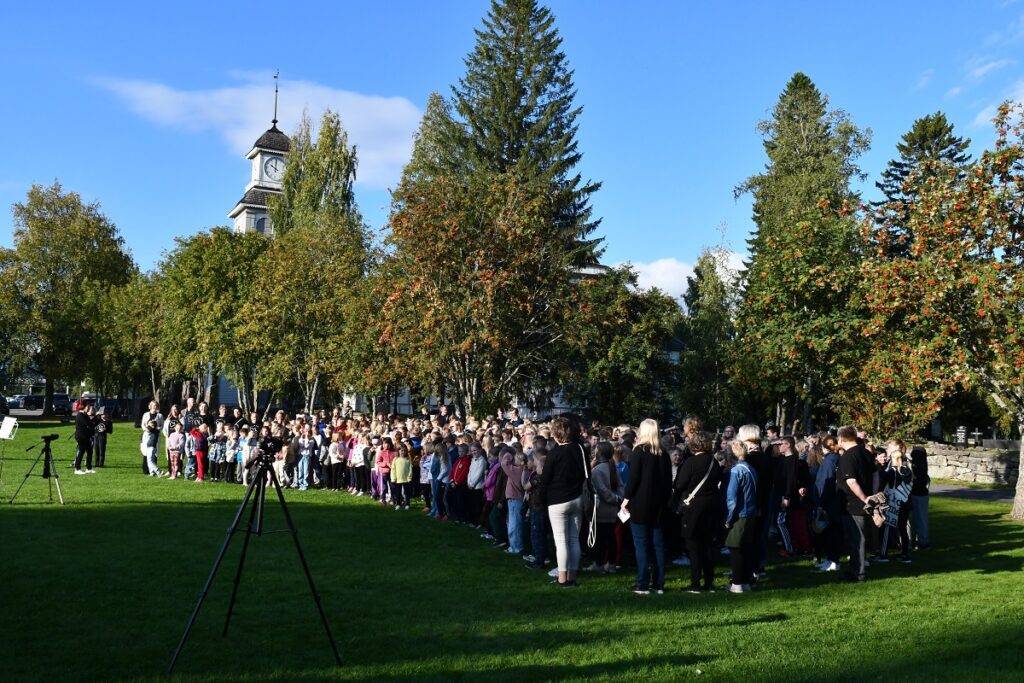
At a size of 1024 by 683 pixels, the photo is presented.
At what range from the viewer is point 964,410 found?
1727 inches

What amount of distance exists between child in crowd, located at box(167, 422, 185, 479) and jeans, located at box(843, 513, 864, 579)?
17518 mm

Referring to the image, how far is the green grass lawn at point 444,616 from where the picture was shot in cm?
708

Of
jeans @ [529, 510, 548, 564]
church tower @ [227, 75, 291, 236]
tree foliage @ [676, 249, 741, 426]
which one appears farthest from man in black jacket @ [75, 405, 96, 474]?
church tower @ [227, 75, 291, 236]

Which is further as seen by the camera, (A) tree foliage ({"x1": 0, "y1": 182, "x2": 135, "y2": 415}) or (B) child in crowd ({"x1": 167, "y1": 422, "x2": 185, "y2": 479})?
(A) tree foliage ({"x1": 0, "y1": 182, "x2": 135, "y2": 415})

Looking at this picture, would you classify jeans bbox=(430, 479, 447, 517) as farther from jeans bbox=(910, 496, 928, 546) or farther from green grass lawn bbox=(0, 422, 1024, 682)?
jeans bbox=(910, 496, 928, 546)

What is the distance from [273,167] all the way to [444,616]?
70.3m

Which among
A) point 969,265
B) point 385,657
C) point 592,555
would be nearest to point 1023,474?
point 969,265

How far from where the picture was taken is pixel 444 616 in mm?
8734

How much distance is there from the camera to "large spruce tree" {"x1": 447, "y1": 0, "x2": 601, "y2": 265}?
4191 centimetres

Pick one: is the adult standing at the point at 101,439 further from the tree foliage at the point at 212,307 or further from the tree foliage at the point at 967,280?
the tree foliage at the point at 967,280

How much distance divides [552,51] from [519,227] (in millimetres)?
19140

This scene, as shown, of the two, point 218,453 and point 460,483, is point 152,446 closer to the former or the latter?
point 218,453

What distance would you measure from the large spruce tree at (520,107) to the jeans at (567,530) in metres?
31.8

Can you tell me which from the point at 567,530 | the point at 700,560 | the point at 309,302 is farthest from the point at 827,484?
the point at 309,302
